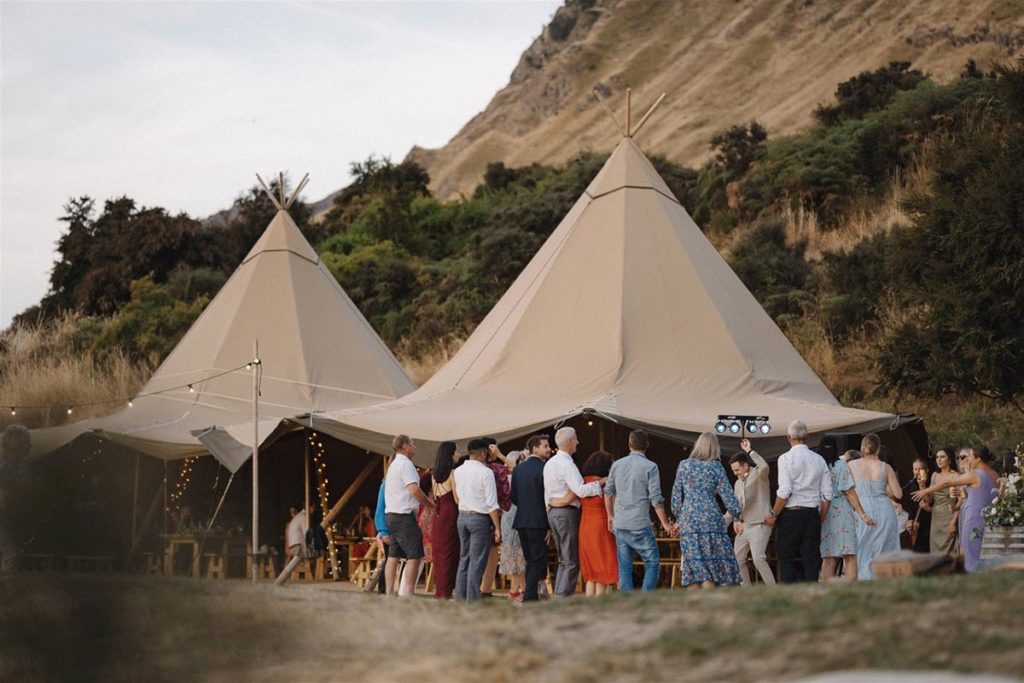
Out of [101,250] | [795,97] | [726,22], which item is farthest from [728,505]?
[726,22]

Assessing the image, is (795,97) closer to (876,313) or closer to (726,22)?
(726,22)

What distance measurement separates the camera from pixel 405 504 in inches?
404

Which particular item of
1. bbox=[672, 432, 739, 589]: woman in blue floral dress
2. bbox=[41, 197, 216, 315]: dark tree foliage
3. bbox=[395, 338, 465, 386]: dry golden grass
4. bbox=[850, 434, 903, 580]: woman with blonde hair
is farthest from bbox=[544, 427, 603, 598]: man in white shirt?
bbox=[41, 197, 216, 315]: dark tree foliage

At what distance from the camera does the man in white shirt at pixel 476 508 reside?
988 cm

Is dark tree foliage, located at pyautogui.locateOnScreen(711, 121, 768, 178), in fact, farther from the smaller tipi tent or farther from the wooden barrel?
the wooden barrel

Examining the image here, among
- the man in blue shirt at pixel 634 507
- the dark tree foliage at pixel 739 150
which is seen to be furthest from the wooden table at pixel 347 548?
the dark tree foliage at pixel 739 150

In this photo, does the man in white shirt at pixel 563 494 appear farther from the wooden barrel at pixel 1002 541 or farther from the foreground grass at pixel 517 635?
the foreground grass at pixel 517 635

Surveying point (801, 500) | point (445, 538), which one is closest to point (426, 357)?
point (445, 538)

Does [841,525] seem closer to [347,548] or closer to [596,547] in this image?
[596,547]

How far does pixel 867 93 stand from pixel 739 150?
4.80 metres

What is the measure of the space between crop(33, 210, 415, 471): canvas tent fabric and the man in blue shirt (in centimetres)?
912

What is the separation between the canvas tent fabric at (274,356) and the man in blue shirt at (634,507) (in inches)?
359

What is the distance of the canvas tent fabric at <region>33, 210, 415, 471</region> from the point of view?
18.7 metres

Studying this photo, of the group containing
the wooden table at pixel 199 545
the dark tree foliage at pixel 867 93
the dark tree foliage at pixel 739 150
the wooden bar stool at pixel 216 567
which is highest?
the dark tree foliage at pixel 867 93
